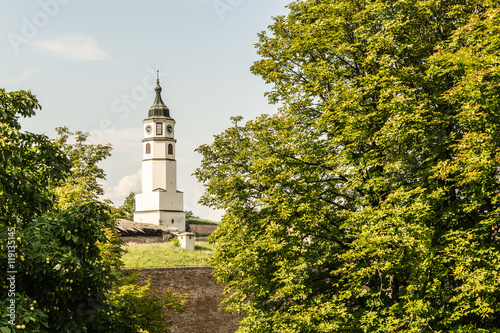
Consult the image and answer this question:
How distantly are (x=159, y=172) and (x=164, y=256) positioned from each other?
50954 mm

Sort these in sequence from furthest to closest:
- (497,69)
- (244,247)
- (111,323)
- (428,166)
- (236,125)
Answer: (236,125), (244,247), (428,166), (497,69), (111,323)

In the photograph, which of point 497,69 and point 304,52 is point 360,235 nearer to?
point 497,69

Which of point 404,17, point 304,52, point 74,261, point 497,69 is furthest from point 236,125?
point 74,261

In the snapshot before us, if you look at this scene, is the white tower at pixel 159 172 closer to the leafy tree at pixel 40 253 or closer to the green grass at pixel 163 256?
the green grass at pixel 163 256

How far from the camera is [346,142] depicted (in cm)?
1609

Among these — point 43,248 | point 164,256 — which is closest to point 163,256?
point 164,256

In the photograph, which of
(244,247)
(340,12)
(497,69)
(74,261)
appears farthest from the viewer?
(244,247)

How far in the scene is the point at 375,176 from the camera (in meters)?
15.2

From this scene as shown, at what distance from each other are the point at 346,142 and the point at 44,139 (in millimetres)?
8320

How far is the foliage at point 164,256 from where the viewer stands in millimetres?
30938

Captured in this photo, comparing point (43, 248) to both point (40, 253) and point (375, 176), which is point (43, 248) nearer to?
point (40, 253)

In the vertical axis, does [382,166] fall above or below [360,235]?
above

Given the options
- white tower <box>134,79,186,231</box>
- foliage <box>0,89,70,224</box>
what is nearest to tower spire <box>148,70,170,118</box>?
white tower <box>134,79,186,231</box>
